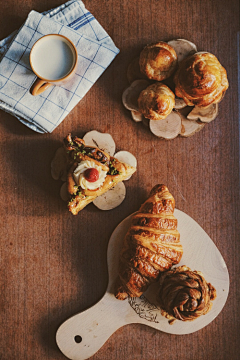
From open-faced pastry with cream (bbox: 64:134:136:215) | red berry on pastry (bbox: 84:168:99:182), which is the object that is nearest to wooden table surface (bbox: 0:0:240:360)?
open-faced pastry with cream (bbox: 64:134:136:215)

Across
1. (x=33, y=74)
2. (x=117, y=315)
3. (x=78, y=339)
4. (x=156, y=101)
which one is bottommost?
(x=78, y=339)

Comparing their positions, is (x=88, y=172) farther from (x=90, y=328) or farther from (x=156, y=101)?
(x=90, y=328)

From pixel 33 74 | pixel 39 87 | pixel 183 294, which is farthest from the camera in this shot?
pixel 33 74

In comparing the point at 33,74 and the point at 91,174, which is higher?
the point at 33,74

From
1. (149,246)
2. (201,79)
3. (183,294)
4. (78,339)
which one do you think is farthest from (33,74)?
(78,339)

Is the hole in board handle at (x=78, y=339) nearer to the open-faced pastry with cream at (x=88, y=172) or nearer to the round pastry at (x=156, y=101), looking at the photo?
the open-faced pastry with cream at (x=88, y=172)

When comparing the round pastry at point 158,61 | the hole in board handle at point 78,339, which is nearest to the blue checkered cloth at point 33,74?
the round pastry at point 158,61

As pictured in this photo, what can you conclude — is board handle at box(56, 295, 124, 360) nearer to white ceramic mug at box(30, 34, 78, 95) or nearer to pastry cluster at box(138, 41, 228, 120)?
pastry cluster at box(138, 41, 228, 120)
